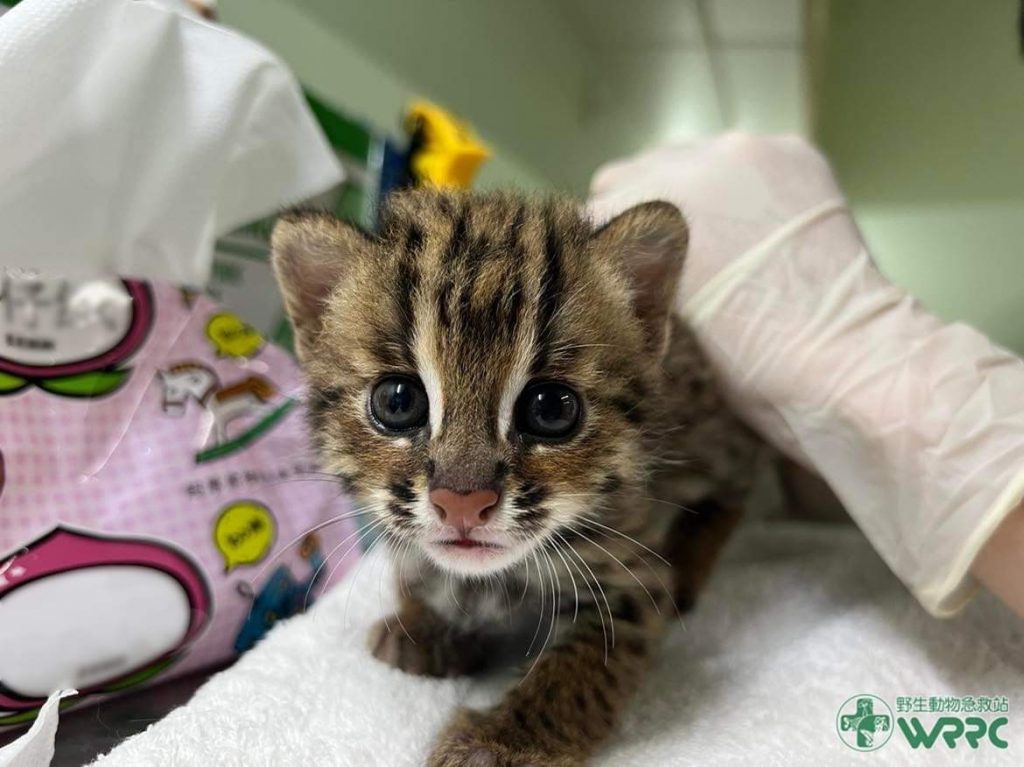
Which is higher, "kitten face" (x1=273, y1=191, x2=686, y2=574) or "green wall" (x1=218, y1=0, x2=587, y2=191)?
"green wall" (x1=218, y1=0, x2=587, y2=191)

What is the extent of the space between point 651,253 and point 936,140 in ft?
11.0

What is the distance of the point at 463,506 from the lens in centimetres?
73

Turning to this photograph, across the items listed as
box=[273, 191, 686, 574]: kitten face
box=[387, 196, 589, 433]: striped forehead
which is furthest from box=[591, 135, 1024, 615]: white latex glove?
box=[387, 196, 589, 433]: striped forehead

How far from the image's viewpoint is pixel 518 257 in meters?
0.83

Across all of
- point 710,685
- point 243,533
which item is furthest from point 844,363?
point 243,533

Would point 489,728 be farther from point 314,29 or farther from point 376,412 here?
point 314,29

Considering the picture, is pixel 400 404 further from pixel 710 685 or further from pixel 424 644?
pixel 710 685

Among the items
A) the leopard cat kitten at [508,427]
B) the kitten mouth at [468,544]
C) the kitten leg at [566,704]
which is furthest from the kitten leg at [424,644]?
the kitten mouth at [468,544]

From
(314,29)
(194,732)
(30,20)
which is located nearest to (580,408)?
(194,732)

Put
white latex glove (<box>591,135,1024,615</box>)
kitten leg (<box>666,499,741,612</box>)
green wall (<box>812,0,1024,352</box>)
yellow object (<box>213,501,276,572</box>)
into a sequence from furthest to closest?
1. green wall (<box>812,0,1024,352</box>)
2. kitten leg (<box>666,499,741,612</box>)
3. yellow object (<box>213,501,276,572</box>)
4. white latex glove (<box>591,135,1024,615</box>)

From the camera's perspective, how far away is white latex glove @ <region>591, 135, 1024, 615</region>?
88 centimetres

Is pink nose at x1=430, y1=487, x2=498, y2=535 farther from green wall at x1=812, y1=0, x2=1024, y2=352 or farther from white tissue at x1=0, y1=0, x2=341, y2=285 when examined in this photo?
green wall at x1=812, y1=0, x2=1024, y2=352

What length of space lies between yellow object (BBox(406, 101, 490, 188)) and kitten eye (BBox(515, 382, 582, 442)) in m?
0.87

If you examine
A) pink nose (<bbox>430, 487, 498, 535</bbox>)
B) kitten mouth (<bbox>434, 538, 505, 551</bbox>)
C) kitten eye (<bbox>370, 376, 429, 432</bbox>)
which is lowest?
kitten mouth (<bbox>434, 538, 505, 551</bbox>)
